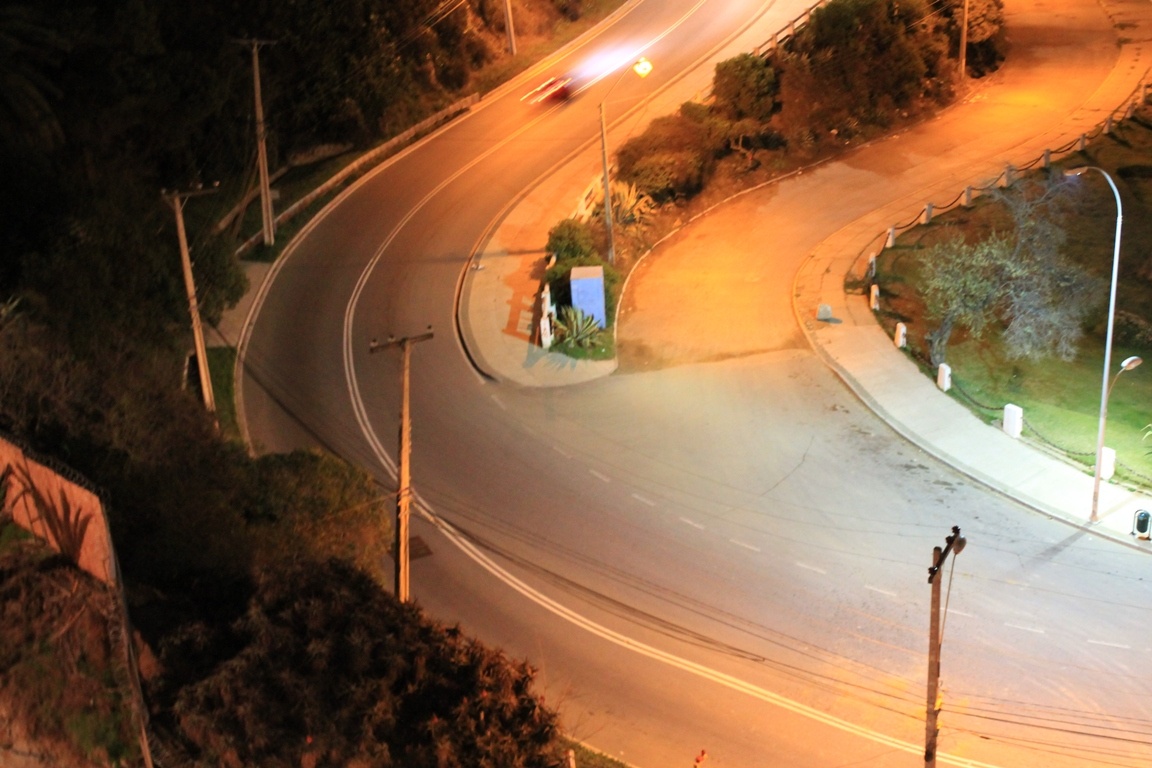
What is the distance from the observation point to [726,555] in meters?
19.8

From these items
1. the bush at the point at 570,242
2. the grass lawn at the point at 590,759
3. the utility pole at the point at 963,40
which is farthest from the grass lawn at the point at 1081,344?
the grass lawn at the point at 590,759

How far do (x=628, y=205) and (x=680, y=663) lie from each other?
18.3m

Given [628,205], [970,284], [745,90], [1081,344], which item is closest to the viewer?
[970,284]

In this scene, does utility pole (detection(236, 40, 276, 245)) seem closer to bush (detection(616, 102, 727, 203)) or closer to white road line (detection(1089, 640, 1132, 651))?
bush (detection(616, 102, 727, 203))

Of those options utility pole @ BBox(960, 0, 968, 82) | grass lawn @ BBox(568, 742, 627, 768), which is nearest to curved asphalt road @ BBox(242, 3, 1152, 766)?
grass lawn @ BBox(568, 742, 627, 768)

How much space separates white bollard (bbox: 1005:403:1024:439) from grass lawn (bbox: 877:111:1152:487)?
→ 0.31 meters

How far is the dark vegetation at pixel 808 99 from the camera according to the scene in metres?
34.9

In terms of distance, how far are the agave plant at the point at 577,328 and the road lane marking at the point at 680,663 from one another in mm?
7718

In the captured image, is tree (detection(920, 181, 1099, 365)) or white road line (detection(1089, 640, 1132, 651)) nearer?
white road line (detection(1089, 640, 1132, 651))

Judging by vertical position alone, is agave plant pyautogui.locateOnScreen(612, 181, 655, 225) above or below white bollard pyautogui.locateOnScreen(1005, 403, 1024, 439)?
above

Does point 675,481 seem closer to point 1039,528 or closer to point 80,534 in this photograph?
point 1039,528

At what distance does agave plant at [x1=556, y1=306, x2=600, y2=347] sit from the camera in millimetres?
27234

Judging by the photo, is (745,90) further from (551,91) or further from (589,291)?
(589,291)

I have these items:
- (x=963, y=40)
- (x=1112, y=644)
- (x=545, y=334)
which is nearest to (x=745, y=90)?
(x=963, y=40)
